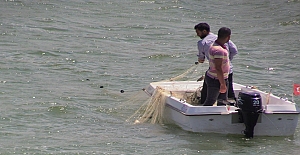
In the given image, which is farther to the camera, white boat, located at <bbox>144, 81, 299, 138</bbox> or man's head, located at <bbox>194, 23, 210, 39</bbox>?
man's head, located at <bbox>194, 23, 210, 39</bbox>

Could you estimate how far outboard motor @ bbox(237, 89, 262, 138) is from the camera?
9.27 meters

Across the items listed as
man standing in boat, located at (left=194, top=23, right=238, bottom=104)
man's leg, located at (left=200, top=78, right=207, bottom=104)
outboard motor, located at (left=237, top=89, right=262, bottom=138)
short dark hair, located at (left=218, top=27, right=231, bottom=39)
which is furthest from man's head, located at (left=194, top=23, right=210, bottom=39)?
outboard motor, located at (left=237, top=89, right=262, bottom=138)

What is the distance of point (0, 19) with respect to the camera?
20.4 meters

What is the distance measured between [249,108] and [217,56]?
0.82 metres

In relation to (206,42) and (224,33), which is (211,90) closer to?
(206,42)

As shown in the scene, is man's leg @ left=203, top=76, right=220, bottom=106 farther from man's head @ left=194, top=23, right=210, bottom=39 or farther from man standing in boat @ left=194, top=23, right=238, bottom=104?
man's head @ left=194, top=23, right=210, bottom=39

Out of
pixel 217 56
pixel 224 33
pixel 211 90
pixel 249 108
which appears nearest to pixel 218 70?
pixel 217 56

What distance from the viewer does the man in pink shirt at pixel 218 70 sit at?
9250 millimetres

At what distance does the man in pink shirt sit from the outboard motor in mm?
301

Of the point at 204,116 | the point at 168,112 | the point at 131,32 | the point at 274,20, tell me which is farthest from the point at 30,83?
the point at 274,20

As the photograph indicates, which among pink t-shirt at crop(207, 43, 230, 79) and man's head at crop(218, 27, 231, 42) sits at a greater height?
man's head at crop(218, 27, 231, 42)

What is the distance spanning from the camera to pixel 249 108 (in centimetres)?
927

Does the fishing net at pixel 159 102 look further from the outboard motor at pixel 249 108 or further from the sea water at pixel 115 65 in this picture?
the outboard motor at pixel 249 108

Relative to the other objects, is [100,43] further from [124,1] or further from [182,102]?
[182,102]
